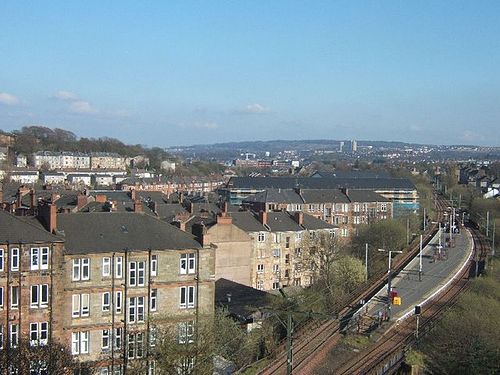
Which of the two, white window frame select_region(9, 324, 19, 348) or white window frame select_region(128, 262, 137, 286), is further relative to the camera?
white window frame select_region(128, 262, 137, 286)

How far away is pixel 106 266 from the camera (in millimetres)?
30828

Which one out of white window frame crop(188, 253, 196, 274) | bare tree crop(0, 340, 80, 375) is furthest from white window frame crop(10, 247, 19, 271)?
white window frame crop(188, 253, 196, 274)

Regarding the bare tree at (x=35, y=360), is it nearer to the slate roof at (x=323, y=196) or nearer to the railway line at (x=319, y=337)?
the railway line at (x=319, y=337)

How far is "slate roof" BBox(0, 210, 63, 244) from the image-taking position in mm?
28938

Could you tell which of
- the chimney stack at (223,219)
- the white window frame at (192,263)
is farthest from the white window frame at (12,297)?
the chimney stack at (223,219)

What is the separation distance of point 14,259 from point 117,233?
16.8ft

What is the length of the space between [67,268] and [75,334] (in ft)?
9.49

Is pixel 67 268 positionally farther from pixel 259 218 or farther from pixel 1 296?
pixel 259 218

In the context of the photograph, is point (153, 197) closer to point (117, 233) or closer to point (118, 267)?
point (117, 233)

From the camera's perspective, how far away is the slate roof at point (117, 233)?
31031 millimetres

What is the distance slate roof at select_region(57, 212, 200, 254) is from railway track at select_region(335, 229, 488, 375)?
9.83m

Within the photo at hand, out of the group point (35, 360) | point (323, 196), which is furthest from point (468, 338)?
point (323, 196)

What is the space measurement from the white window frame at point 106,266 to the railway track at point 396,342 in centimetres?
1163

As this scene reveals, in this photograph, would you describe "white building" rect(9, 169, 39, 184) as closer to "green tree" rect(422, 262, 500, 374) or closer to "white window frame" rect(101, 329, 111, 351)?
"white window frame" rect(101, 329, 111, 351)
